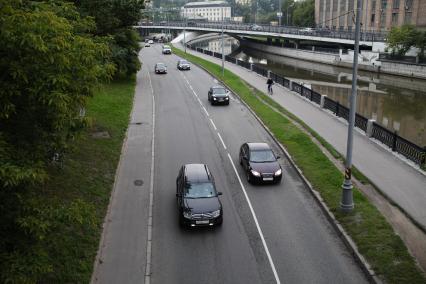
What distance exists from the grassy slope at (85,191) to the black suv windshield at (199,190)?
Answer: 10.2ft

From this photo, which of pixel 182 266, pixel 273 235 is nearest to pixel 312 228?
pixel 273 235

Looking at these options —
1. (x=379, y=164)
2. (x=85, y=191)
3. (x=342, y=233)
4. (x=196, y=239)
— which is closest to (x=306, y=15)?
A: (x=379, y=164)

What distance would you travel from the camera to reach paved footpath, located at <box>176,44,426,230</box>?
57.6 ft

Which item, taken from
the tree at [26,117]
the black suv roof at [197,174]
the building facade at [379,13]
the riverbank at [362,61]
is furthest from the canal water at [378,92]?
the tree at [26,117]

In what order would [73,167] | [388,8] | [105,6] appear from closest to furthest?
[73,167]
[105,6]
[388,8]

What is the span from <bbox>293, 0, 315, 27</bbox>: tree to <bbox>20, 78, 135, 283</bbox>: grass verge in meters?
105

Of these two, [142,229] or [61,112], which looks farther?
[142,229]

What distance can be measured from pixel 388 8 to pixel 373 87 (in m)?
40.7

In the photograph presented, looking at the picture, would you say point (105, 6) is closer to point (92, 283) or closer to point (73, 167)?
point (73, 167)

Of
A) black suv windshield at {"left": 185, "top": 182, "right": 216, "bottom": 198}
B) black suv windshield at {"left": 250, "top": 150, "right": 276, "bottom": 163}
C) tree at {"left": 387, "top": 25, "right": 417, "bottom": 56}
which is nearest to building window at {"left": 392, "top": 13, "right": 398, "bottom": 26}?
tree at {"left": 387, "top": 25, "right": 417, "bottom": 56}

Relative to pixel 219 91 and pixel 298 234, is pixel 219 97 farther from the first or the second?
pixel 298 234

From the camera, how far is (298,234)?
51.2 feet

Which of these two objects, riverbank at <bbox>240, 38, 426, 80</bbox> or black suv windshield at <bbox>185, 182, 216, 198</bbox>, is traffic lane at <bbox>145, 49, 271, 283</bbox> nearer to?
black suv windshield at <bbox>185, 182, 216, 198</bbox>

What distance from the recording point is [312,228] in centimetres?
1605
